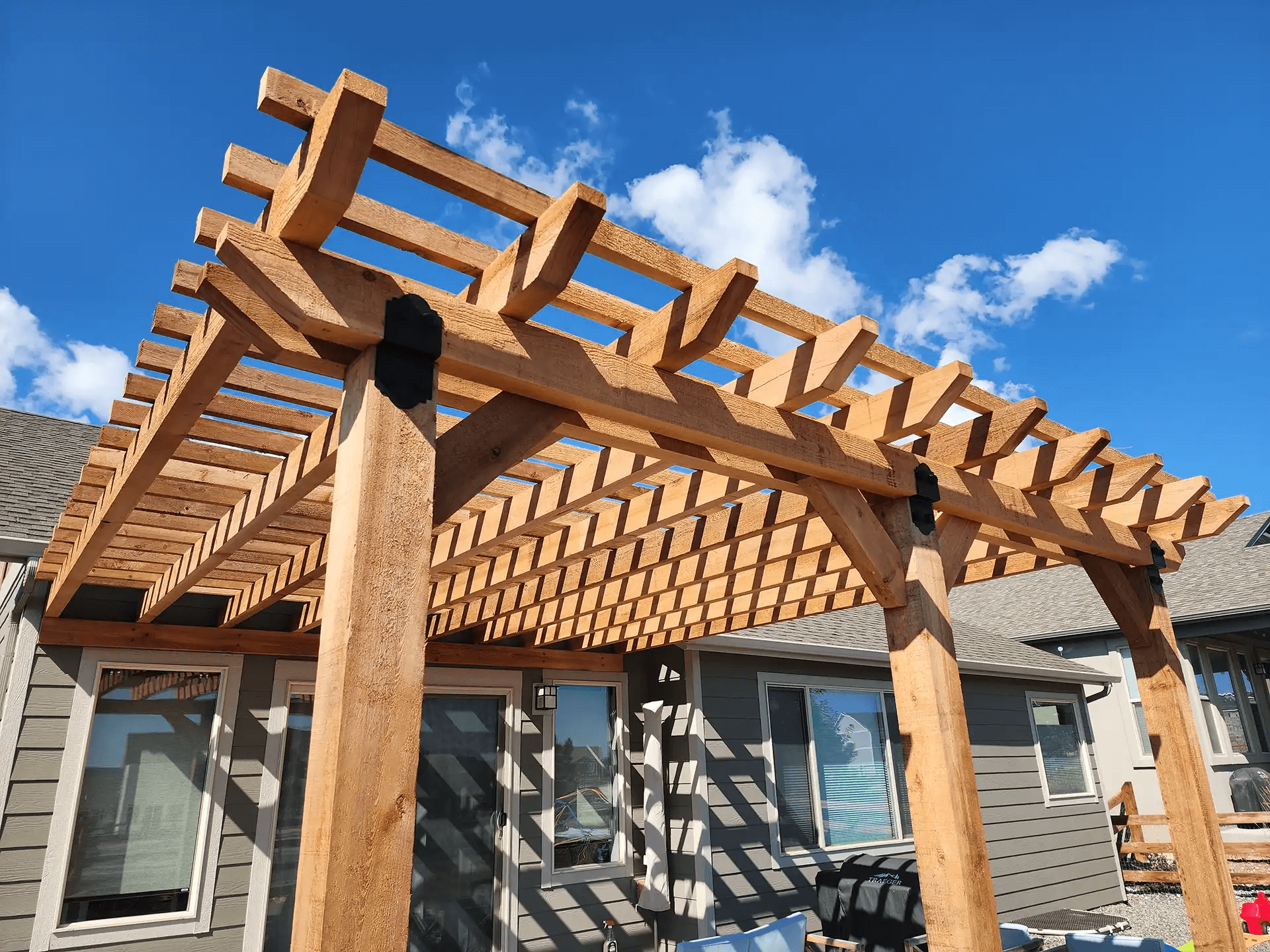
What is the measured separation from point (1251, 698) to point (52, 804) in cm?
1694

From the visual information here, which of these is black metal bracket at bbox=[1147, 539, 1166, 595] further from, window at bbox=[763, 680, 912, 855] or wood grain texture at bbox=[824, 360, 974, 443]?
window at bbox=[763, 680, 912, 855]

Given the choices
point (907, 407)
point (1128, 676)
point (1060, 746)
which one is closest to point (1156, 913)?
point (1060, 746)

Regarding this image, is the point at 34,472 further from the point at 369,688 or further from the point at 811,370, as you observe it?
the point at 811,370

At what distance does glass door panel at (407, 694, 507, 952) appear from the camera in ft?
19.5

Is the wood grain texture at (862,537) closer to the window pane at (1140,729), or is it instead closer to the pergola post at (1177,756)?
the pergola post at (1177,756)

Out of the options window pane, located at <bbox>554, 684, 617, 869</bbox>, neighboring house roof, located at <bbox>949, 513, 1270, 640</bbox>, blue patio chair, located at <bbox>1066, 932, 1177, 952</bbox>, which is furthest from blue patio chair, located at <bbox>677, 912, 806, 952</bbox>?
neighboring house roof, located at <bbox>949, 513, 1270, 640</bbox>

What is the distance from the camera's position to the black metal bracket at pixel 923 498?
3115 mm

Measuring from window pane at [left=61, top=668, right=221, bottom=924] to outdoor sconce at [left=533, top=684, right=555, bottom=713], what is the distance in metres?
2.33

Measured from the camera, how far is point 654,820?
6.65m

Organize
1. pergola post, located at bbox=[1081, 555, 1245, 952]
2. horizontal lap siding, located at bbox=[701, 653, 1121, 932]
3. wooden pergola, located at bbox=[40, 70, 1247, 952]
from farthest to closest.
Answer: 1. horizontal lap siding, located at bbox=[701, 653, 1121, 932]
2. pergola post, located at bbox=[1081, 555, 1245, 952]
3. wooden pergola, located at bbox=[40, 70, 1247, 952]

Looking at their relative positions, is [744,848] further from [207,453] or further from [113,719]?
[207,453]

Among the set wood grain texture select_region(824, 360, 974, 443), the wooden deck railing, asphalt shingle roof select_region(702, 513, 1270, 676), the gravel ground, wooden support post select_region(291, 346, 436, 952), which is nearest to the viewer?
wooden support post select_region(291, 346, 436, 952)

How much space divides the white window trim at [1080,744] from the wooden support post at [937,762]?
8124 millimetres

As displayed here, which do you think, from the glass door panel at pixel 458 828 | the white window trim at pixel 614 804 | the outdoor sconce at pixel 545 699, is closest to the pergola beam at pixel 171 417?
the glass door panel at pixel 458 828
